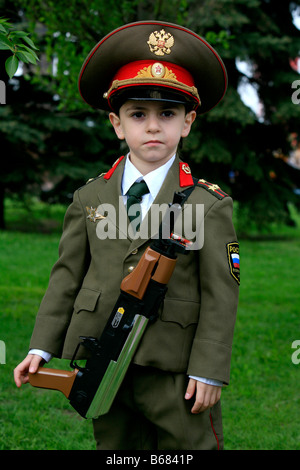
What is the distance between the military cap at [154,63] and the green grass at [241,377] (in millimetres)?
2175

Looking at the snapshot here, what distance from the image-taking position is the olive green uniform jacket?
82.5 inches

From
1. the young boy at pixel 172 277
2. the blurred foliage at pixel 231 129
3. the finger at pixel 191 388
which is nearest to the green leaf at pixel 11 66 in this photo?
the young boy at pixel 172 277

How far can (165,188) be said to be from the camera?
2.20 metres

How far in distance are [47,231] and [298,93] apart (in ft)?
23.4

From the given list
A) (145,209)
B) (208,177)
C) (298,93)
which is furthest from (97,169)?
(145,209)

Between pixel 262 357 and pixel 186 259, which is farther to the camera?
pixel 262 357

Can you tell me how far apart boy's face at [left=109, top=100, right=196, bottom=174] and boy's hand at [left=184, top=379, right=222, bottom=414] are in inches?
34.2

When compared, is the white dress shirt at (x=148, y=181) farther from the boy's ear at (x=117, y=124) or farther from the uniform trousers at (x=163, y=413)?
the uniform trousers at (x=163, y=413)

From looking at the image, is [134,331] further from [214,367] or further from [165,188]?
[165,188]

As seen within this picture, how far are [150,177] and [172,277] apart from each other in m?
0.42

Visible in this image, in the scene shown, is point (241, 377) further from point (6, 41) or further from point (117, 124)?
point (6, 41)

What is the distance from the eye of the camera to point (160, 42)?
7.25 feet
